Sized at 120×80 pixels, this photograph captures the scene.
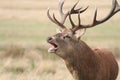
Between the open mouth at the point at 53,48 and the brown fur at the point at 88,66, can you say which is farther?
the brown fur at the point at 88,66

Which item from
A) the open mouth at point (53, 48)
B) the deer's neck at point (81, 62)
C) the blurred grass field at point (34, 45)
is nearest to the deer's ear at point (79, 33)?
the deer's neck at point (81, 62)

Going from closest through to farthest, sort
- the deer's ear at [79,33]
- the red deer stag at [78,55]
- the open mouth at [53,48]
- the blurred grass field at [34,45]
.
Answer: the open mouth at [53,48], the red deer stag at [78,55], the deer's ear at [79,33], the blurred grass field at [34,45]

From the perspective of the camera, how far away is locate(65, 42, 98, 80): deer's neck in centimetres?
1029

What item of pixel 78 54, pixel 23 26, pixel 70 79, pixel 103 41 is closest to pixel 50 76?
pixel 70 79

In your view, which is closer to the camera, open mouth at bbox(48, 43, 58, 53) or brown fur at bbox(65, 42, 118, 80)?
open mouth at bbox(48, 43, 58, 53)

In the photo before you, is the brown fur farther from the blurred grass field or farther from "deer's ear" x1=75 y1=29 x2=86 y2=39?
the blurred grass field

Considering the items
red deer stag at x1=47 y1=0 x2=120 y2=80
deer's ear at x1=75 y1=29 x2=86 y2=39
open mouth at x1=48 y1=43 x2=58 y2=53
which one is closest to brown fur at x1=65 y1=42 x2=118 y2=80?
red deer stag at x1=47 y1=0 x2=120 y2=80

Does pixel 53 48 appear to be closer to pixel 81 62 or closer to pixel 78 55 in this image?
pixel 78 55

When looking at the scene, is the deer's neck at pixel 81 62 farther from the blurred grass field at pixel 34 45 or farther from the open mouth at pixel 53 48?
the blurred grass field at pixel 34 45

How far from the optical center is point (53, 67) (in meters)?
15.4

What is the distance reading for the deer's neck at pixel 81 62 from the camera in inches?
405

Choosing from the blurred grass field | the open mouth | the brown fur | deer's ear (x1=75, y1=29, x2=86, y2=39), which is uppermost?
the open mouth

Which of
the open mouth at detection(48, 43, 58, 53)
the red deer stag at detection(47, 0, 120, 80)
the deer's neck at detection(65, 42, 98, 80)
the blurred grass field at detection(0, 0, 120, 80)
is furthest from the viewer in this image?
the blurred grass field at detection(0, 0, 120, 80)

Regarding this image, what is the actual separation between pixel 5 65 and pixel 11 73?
1.11 metres
